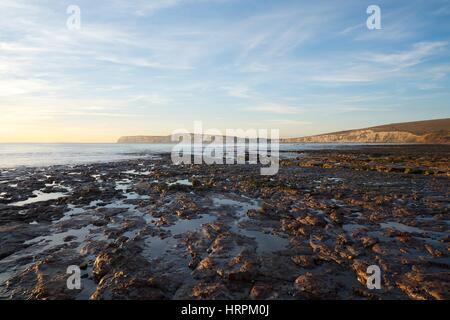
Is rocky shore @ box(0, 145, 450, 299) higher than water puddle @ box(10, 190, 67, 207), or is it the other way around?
water puddle @ box(10, 190, 67, 207)

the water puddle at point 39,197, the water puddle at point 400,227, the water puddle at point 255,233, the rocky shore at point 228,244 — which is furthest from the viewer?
the water puddle at point 39,197

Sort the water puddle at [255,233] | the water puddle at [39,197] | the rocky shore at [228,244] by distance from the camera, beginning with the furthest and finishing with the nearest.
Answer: the water puddle at [39,197]
the water puddle at [255,233]
the rocky shore at [228,244]

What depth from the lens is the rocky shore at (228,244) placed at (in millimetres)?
8359

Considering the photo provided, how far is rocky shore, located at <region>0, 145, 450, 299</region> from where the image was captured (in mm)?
8359

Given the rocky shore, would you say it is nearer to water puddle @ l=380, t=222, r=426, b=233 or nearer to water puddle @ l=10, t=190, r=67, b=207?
water puddle @ l=380, t=222, r=426, b=233

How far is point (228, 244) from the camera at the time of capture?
11.9 meters

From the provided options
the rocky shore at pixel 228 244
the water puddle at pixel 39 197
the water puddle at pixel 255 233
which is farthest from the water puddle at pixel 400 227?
the water puddle at pixel 39 197

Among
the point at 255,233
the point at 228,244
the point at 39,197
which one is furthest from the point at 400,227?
the point at 39,197

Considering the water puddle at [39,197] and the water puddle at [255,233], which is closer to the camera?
the water puddle at [255,233]

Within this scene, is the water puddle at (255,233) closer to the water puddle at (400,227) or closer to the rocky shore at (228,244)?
the rocky shore at (228,244)

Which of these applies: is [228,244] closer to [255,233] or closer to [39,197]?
[255,233]

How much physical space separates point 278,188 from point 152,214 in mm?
11653

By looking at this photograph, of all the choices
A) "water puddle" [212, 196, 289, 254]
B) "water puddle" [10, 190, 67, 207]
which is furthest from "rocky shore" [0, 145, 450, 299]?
"water puddle" [10, 190, 67, 207]

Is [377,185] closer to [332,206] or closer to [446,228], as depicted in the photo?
[332,206]
